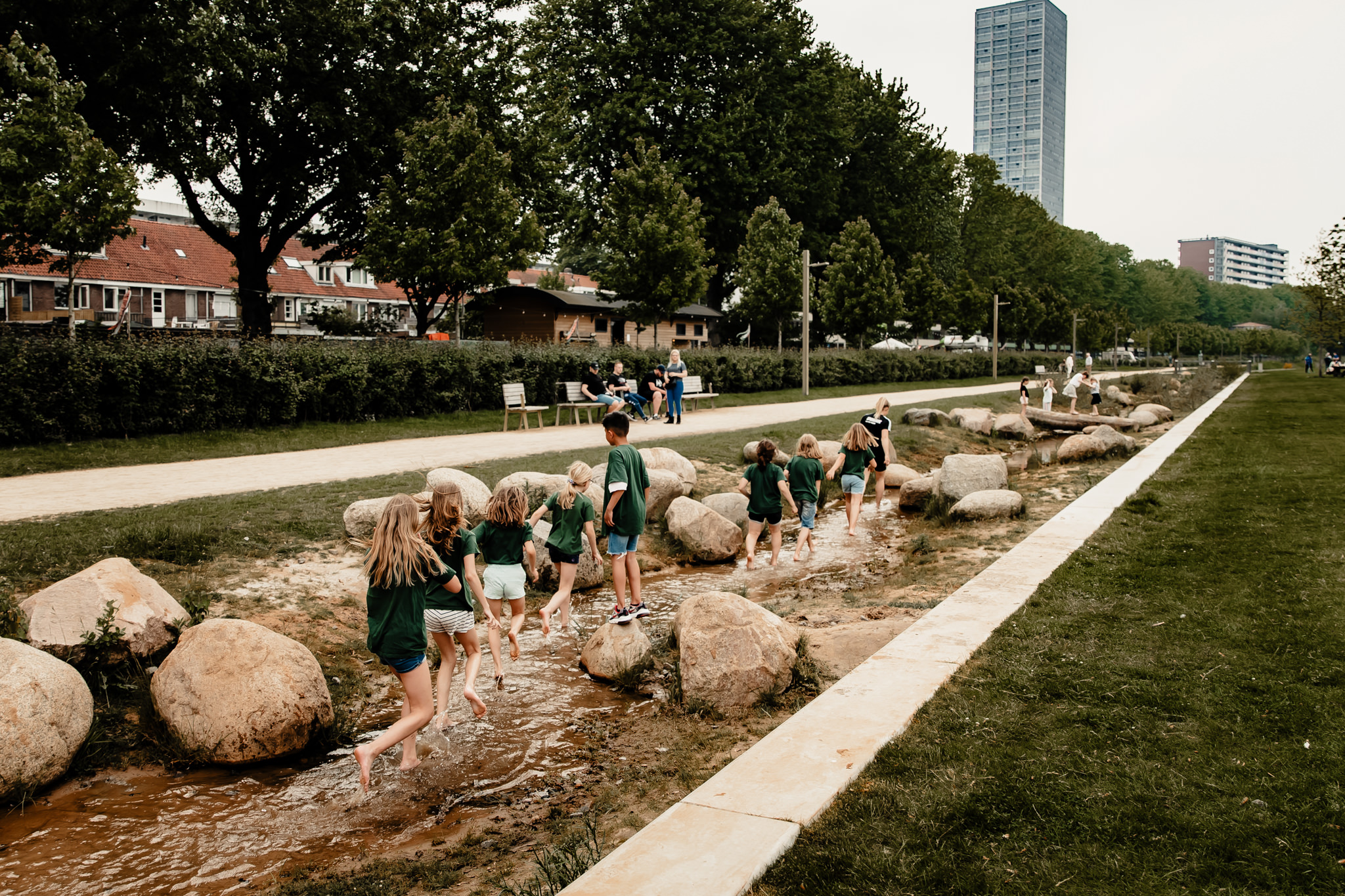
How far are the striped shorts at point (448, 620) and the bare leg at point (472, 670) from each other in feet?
0.27

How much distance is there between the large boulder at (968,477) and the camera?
1372 cm

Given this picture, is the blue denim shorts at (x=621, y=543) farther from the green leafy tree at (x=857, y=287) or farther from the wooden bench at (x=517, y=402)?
the green leafy tree at (x=857, y=287)

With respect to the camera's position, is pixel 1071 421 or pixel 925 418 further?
pixel 1071 421

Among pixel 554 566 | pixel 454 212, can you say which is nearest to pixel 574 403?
pixel 454 212

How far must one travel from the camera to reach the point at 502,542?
23.4ft

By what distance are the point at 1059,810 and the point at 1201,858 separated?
0.54 metres

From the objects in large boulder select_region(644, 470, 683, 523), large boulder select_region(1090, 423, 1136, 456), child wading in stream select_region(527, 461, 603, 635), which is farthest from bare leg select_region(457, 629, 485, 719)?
large boulder select_region(1090, 423, 1136, 456)

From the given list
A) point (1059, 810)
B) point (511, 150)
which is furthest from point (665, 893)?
point (511, 150)

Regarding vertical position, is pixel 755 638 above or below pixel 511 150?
below

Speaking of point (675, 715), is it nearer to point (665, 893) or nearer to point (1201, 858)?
point (665, 893)

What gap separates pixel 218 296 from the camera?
48.8 metres

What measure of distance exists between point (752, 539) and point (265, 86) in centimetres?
2222

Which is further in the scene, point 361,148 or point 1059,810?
point 361,148

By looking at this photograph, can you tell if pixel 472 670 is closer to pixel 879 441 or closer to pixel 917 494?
pixel 879 441
